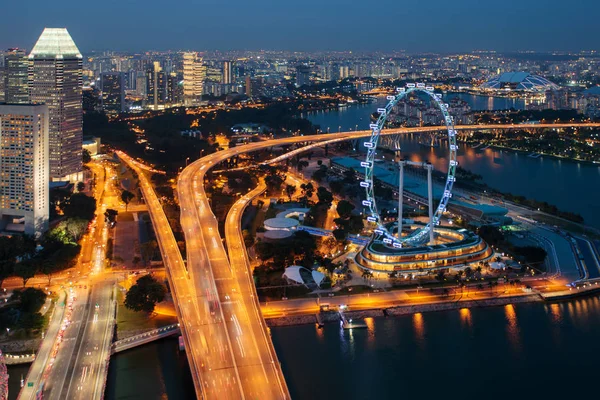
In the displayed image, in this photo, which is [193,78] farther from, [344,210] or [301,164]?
[344,210]

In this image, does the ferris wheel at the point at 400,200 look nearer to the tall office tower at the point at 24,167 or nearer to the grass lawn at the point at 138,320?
the grass lawn at the point at 138,320

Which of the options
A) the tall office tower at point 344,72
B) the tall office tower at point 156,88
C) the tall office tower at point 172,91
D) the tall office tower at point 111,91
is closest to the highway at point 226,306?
the tall office tower at point 111,91

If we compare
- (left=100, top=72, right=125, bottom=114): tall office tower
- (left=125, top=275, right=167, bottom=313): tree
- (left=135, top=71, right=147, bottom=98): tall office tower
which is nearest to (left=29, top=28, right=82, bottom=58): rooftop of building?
(left=125, top=275, right=167, bottom=313): tree

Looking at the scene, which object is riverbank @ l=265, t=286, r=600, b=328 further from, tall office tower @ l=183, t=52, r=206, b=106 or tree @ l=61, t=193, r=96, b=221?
tall office tower @ l=183, t=52, r=206, b=106

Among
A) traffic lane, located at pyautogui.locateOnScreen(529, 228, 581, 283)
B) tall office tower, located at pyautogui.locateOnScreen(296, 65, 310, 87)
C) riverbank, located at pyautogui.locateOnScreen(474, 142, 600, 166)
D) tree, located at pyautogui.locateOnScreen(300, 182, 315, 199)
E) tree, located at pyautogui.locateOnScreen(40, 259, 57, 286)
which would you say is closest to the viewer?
tree, located at pyautogui.locateOnScreen(40, 259, 57, 286)

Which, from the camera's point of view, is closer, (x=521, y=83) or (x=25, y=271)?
(x=25, y=271)

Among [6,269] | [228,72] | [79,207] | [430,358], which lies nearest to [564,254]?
[430,358]
